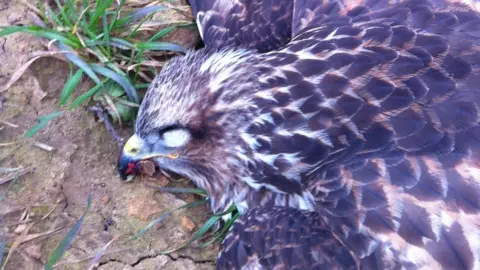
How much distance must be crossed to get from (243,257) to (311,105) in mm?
696

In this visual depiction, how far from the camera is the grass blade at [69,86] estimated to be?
3527 mm

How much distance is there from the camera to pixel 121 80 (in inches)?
143

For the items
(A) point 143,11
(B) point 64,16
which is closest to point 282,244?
(A) point 143,11

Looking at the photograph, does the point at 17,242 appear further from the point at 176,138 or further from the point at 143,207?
the point at 176,138

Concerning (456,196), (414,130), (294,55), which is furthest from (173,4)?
(456,196)

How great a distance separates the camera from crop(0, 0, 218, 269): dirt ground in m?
3.31

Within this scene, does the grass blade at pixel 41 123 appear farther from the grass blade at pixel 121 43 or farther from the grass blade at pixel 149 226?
the grass blade at pixel 149 226

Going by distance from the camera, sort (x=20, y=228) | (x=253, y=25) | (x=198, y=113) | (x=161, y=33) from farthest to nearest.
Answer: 1. (x=161, y=33)
2. (x=253, y=25)
3. (x=20, y=228)
4. (x=198, y=113)

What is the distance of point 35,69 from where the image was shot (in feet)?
12.1

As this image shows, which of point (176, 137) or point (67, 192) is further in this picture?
point (67, 192)

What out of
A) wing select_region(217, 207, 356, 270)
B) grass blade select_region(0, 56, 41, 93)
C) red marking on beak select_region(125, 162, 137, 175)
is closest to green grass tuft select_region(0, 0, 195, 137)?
grass blade select_region(0, 56, 41, 93)

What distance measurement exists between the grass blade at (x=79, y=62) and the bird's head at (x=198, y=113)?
46cm

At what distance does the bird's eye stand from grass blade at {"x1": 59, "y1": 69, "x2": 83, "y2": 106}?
607 millimetres

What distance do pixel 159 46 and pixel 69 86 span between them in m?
0.51
